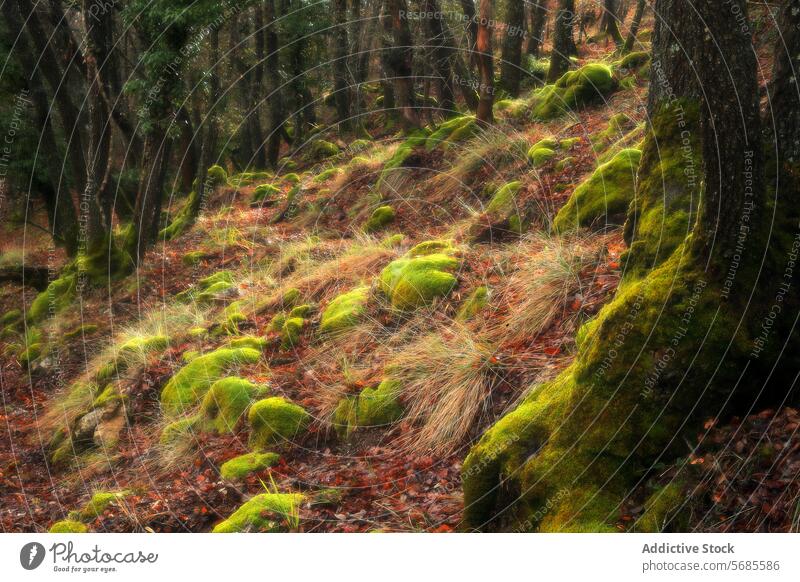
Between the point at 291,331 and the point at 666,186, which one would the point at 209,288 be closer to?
the point at 291,331

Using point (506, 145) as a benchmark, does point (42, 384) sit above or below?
below

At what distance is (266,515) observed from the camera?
19.7 ft

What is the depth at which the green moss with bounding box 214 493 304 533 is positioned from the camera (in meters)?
5.90

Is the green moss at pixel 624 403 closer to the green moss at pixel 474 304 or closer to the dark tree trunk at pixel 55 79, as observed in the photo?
the green moss at pixel 474 304

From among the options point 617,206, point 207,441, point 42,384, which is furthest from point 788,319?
point 42,384

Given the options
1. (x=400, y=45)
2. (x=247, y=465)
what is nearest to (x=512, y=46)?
(x=400, y=45)

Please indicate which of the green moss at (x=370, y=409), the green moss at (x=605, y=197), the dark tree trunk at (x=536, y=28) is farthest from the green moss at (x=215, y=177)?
the green moss at (x=370, y=409)

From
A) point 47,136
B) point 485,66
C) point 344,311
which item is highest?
point 47,136

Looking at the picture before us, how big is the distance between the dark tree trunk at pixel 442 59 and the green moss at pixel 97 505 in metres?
12.7

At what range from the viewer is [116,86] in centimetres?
1769

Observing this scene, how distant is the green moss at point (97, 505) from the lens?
7434mm

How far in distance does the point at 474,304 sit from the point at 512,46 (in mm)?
11608

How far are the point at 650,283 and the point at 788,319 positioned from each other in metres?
0.83

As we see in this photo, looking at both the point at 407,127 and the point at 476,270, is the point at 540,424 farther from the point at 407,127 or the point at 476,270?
the point at 407,127
